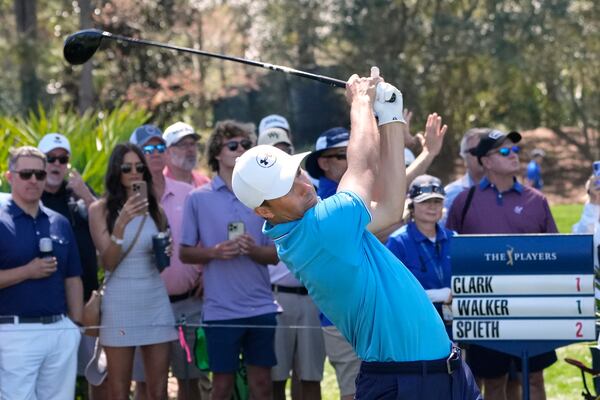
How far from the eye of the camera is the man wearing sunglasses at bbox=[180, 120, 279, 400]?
7398 mm

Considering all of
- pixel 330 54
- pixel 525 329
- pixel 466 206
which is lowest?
pixel 525 329

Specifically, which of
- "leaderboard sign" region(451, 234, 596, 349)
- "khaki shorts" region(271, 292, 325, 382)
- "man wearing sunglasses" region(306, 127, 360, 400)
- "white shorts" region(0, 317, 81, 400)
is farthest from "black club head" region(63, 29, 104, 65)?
"khaki shorts" region(271, 292, 325, 382)

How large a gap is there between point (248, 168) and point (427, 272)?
9.96ft

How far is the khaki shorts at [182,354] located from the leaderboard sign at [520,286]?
2246 mm

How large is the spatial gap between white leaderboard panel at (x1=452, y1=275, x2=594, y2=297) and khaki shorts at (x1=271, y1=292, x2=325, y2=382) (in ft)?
5.48

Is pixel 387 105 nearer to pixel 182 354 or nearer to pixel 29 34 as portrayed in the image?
pixel 182 354

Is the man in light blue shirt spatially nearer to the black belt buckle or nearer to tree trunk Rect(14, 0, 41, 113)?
the black belt buckle

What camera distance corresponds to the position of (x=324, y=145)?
24.9 feet

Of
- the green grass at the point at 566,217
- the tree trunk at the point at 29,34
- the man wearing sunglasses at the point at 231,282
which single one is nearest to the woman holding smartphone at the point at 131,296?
the man wearing sunglasses at the point at 231,282

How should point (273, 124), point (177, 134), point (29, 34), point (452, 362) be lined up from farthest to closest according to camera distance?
point (29, 34)
point (273, 124)
point (177, 134)
point (452, 362)

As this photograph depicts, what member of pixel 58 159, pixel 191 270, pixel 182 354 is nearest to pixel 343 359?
pixel 182 354

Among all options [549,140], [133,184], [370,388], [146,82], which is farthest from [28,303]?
[549,140]

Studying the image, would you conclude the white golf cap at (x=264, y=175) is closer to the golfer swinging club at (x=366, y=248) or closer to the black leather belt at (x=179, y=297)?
the golfer swinging club at (x=366, y=248)

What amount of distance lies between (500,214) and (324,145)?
138 cm
